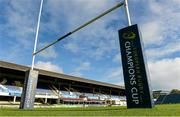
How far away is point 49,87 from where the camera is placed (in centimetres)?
4134

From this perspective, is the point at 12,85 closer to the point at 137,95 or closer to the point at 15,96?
the point at 15,96

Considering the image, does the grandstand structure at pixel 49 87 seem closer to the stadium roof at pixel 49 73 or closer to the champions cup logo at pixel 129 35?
the stadium roof at pixel 49 73

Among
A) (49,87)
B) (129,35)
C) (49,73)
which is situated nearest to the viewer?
(129,35)

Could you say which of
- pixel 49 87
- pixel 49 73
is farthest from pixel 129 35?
pixel 49 87

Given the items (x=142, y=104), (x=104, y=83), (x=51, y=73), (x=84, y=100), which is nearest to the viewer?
(x=142, y=104)

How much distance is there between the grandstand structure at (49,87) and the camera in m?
31.9

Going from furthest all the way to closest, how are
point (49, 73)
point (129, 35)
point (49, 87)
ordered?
point (49, 87), point (49, 73), point (129, 35)

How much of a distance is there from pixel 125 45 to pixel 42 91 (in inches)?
1215

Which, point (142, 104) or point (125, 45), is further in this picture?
point (125, 45)

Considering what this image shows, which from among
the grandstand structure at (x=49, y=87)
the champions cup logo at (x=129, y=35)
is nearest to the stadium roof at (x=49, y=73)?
the grandstand structure at (x=49, y=87)

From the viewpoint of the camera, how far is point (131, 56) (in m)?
7.44

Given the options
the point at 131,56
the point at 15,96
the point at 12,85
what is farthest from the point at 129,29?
the point at 12,85

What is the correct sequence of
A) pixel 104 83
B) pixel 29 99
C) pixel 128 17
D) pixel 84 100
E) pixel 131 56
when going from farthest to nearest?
pixel 104 83, pixel 84 100, pixel 29 99, pixel 128 17, pixel 131 56

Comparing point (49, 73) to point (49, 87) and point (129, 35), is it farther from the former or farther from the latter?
point (129, 35)
